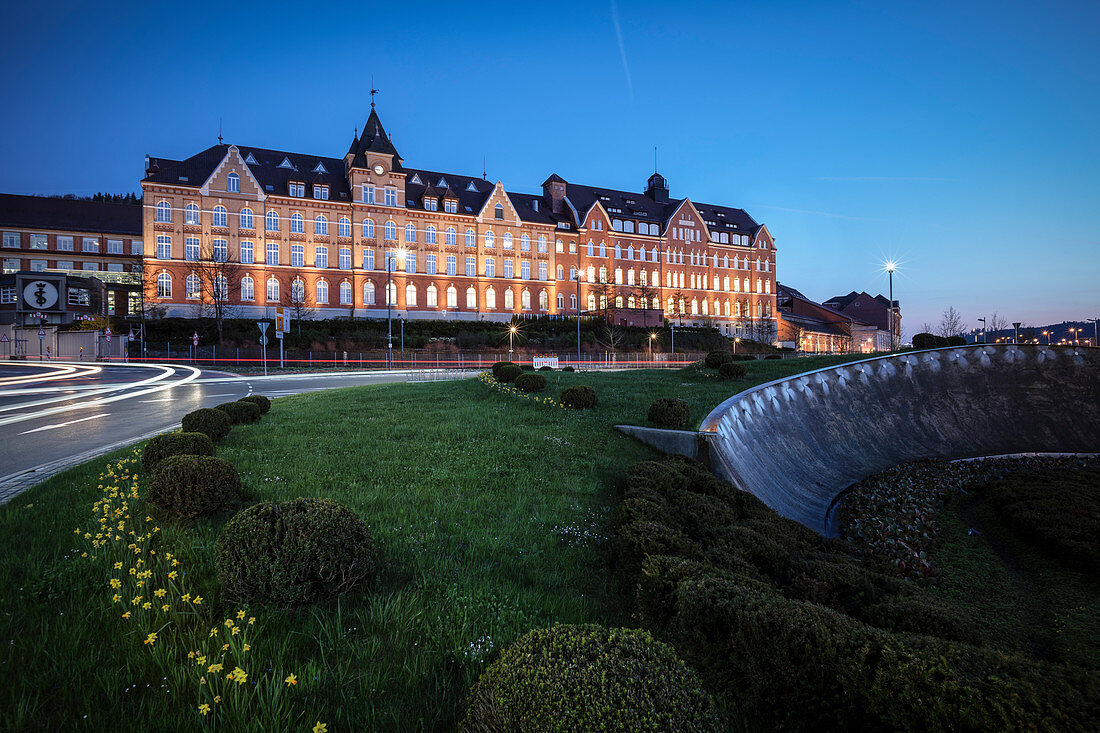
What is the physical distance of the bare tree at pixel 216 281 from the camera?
54812mm

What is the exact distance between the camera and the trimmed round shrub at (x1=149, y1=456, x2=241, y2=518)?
20.2 ft

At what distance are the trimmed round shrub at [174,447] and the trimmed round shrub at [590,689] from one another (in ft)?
23.3

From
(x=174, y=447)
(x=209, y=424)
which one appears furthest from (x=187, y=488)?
(x=209, y=424)

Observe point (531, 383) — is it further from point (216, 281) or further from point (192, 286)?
point (192, 286)

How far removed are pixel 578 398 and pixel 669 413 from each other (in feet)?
10.0

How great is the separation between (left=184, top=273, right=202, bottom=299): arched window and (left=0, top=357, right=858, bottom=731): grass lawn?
58.4 meters

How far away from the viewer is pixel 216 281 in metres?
54.8

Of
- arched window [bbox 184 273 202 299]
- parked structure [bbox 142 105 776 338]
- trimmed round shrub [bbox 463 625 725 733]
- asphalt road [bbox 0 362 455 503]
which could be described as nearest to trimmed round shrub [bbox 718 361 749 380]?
trimmed round shrub [bbox 463 625 725 733]

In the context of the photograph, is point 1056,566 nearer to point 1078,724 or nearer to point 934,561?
point 934,561

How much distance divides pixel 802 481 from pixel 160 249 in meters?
69.2

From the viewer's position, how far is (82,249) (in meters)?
78.0

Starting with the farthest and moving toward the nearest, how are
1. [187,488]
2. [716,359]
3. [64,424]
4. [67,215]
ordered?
1. [67,215]
2. [716,359]
3. [64,424]
4. [187,488]

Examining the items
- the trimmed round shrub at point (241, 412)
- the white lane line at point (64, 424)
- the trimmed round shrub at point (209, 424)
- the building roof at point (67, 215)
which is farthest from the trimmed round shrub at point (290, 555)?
the building roof at point (67, 215)

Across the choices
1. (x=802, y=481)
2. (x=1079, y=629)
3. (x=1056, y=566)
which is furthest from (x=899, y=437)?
(x=1079, y=629)
